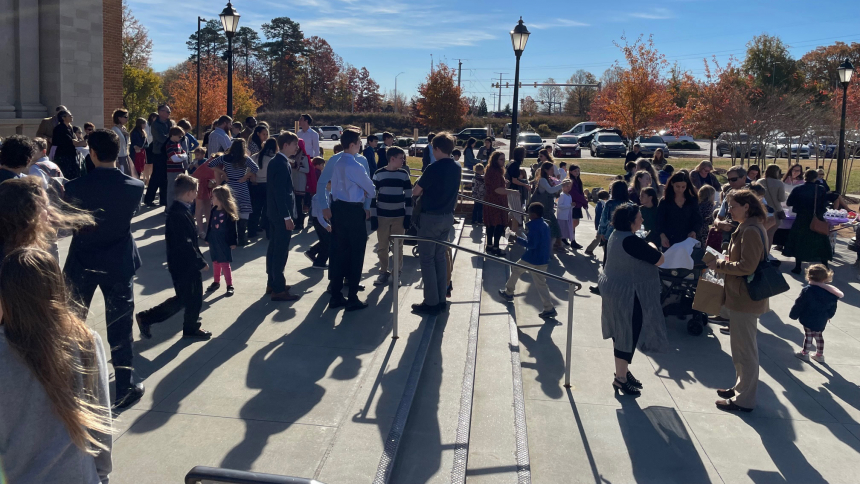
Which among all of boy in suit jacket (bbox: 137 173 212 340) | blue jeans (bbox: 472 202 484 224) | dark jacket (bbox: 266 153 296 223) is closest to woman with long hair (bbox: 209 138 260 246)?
dark jacket (bbox: 266 153 296 223)

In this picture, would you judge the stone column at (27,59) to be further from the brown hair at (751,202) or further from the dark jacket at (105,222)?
the brown hair at (751,202)

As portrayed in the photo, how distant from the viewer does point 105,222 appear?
458 cm

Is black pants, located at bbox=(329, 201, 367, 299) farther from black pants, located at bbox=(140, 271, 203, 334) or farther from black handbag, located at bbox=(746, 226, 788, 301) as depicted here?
black handbag, located at bbox=(746, 226, 788, 301)

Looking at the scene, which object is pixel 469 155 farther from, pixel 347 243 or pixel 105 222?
→ pixel 105 222

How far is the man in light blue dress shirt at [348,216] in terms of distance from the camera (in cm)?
705

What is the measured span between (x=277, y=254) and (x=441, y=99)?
1580 inches

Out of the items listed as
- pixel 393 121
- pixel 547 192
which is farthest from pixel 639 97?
pixel 393 121

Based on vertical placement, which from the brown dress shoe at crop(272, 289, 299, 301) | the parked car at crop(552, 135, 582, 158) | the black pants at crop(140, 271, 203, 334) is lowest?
the brown dress shoe at crop(272, 289, 299, 301)

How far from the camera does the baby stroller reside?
7.98m

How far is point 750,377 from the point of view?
224 inches

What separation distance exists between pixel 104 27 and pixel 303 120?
40.6ft

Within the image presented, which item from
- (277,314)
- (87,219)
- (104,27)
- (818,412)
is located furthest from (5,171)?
(104,27)

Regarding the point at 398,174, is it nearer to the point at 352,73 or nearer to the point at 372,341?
the point at 372,341

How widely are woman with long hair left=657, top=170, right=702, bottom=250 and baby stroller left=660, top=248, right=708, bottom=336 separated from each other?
31 cm
